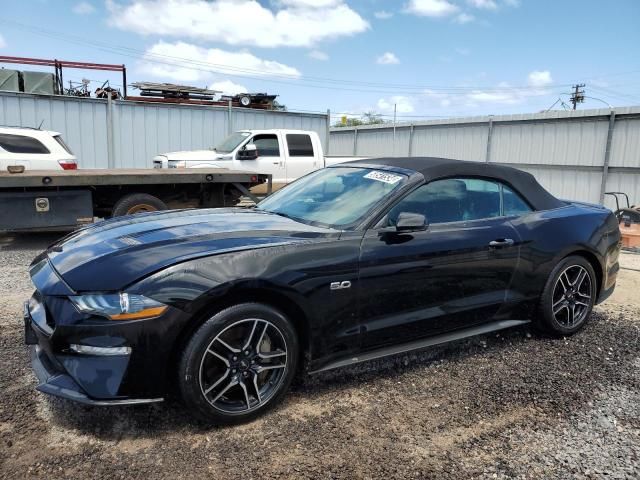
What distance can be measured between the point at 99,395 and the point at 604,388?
10.6ft

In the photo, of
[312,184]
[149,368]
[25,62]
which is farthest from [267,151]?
[25,62]

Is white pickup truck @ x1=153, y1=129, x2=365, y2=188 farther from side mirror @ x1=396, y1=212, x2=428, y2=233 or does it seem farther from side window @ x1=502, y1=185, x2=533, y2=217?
side mirror @ x1=396, y1=212, x2=428, y2=233

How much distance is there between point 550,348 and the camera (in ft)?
13.8

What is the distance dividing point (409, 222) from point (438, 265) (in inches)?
18.1

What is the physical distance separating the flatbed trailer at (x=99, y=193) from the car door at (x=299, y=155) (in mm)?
2890

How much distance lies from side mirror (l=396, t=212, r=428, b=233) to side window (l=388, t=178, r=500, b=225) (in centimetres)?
15

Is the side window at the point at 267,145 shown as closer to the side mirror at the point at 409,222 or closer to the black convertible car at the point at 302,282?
the black convertible car at the point at 302,282

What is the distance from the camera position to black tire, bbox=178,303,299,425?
271cm

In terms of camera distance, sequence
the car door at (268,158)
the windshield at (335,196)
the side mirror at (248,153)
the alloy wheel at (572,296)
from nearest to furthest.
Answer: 1. the windshield at (335,196)
2. the alloy wheel at (572,296)
3. the side mirror at (248,153)
4. the car door at (268,158)

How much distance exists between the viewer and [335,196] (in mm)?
3848

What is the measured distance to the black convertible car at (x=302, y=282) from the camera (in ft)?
8.57

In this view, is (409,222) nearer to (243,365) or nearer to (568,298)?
(243,365)

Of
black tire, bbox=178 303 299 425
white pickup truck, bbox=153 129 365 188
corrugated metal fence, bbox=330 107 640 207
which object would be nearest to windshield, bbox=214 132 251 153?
white pickup truck, bbox=153 129 365 188

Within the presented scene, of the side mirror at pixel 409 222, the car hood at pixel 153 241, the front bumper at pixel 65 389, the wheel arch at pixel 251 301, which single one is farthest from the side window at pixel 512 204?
the front bumper at pixel 65 389
